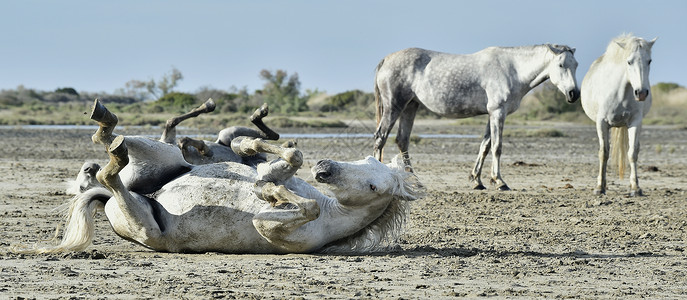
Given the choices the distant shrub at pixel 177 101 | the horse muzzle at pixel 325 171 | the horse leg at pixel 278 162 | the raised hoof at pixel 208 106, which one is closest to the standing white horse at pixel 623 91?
the raised hoof at pixel 208 106

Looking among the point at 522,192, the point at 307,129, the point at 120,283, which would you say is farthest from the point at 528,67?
the point at 307,129

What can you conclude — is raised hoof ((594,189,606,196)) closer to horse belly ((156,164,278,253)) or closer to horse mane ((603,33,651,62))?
horse mane ((603,33,651,62))

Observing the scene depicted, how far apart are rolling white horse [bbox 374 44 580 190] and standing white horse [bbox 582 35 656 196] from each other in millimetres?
563

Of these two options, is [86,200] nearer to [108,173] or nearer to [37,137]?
[108,173]

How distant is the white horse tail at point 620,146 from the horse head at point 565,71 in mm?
967

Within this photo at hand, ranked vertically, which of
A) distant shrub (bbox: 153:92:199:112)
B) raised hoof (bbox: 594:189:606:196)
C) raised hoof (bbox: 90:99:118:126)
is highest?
raised hoof (bbox: 90:99:118:126)

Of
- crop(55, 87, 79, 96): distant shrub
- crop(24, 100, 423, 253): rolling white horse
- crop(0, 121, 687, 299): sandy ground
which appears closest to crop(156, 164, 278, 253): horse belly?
crop(24, 100, 423, 253): rolling white horse

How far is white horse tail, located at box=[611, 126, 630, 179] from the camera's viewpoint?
46.9ft

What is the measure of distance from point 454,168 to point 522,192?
168 inches

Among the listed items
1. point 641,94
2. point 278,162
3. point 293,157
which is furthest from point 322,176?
point 641,94

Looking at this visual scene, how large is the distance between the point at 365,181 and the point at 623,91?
7680 millimetres

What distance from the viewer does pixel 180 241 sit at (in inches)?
267

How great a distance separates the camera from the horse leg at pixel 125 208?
20.8ft

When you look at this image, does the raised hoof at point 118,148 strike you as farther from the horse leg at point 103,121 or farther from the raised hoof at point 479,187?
the raised hoof at point 479,187
